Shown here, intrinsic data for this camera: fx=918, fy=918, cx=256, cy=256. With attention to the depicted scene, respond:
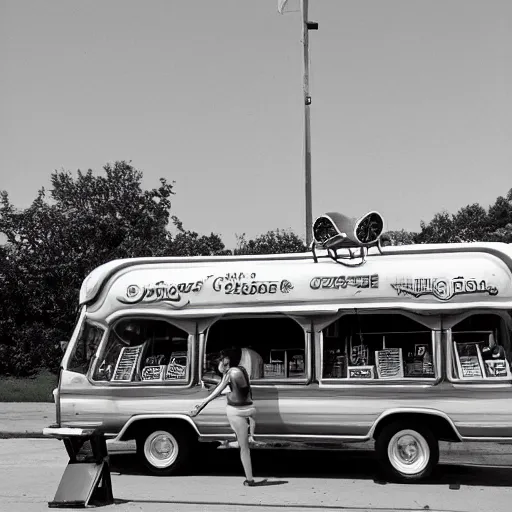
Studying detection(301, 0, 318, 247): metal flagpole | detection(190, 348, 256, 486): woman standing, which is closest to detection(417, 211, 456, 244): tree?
detection(301, 0, 318, 247): metal flagpole

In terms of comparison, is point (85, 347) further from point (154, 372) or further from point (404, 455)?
point (404, 455)

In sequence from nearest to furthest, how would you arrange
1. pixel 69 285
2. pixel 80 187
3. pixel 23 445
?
pixel 23 445 < pixel 69 285 < pixel 80 187

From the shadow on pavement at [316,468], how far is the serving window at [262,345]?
1348 millimetres

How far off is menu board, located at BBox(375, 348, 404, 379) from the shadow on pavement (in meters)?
1.31

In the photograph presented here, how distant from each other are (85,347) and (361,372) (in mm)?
3652

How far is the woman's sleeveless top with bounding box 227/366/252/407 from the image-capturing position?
10.8 metres

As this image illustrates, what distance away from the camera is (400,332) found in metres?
11.6

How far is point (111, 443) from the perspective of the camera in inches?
587

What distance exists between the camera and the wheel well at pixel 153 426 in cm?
1189

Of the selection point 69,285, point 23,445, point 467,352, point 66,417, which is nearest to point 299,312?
point 467,352

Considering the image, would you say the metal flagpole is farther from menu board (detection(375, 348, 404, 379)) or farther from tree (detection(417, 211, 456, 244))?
tree (detection(417, 211, 456, 244))

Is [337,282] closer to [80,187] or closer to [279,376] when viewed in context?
[279,376]

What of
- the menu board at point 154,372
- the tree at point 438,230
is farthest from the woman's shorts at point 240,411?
the tree at point 438,230

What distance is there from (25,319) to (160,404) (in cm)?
2093
